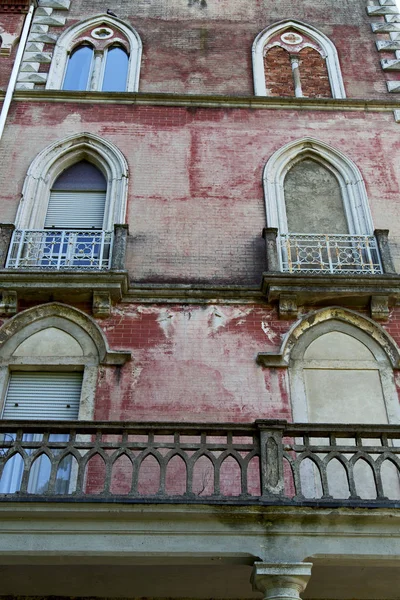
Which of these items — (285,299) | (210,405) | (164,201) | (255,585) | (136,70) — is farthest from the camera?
(136,70)

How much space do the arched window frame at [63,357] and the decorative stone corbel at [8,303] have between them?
0.57ft

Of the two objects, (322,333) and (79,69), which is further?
(79,69)

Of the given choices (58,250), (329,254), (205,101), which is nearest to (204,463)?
(329,254)

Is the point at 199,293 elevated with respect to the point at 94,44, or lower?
lower

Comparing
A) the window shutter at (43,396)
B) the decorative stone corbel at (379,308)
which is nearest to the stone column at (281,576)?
the window shutter at (43,396)

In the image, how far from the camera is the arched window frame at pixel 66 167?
12984 millimetres

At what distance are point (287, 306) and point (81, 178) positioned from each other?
17.3ft

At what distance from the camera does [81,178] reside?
1400 centimetres

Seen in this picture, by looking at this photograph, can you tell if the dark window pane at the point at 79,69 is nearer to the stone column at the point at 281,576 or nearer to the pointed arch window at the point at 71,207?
the pointed arch window at the point at 71,207

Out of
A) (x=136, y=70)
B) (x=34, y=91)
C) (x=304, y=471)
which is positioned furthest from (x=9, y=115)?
(x=304, y=471)

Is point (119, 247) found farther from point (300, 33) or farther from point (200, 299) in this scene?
point (300, 33)

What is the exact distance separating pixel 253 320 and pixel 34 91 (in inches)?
296

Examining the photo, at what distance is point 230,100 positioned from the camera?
49.3ft

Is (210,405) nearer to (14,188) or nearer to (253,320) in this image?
(253,320)
